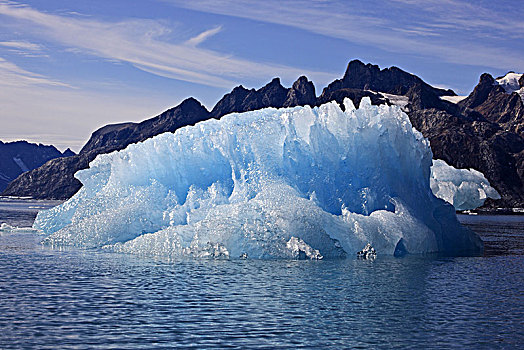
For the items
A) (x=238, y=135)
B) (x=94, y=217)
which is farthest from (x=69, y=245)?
(x=238, y=135)

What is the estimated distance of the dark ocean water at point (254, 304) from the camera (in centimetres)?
1466

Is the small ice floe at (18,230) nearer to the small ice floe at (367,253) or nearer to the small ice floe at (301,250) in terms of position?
the small ice floe at (301,250)

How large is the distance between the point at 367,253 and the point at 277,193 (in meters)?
5.27

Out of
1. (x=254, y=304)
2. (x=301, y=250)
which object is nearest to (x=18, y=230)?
(x=301, y=250)

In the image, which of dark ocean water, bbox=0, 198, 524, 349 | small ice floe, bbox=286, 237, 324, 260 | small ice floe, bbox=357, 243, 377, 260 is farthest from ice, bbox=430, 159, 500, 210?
small ice floe, bbox=286, 237, 324, 260

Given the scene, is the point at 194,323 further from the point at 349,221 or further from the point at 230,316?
the point at 349,221

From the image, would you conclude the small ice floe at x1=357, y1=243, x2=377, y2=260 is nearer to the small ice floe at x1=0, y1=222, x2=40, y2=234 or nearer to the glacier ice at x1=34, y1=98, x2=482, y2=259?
the glacier ice at x1=34, y1=98, x2=482, y2=259

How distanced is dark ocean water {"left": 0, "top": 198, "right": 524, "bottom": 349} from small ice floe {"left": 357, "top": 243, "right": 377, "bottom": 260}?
2.20 feet

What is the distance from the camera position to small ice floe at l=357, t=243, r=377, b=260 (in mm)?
29500

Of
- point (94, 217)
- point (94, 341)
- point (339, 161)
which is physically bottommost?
point (94, 341)

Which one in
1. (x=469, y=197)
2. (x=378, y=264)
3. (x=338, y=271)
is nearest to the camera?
(x=338, y=271)

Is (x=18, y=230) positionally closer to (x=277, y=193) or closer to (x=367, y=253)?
(x=277, y=193)

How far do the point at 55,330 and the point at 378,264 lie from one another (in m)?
16.7

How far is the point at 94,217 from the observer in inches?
1267
